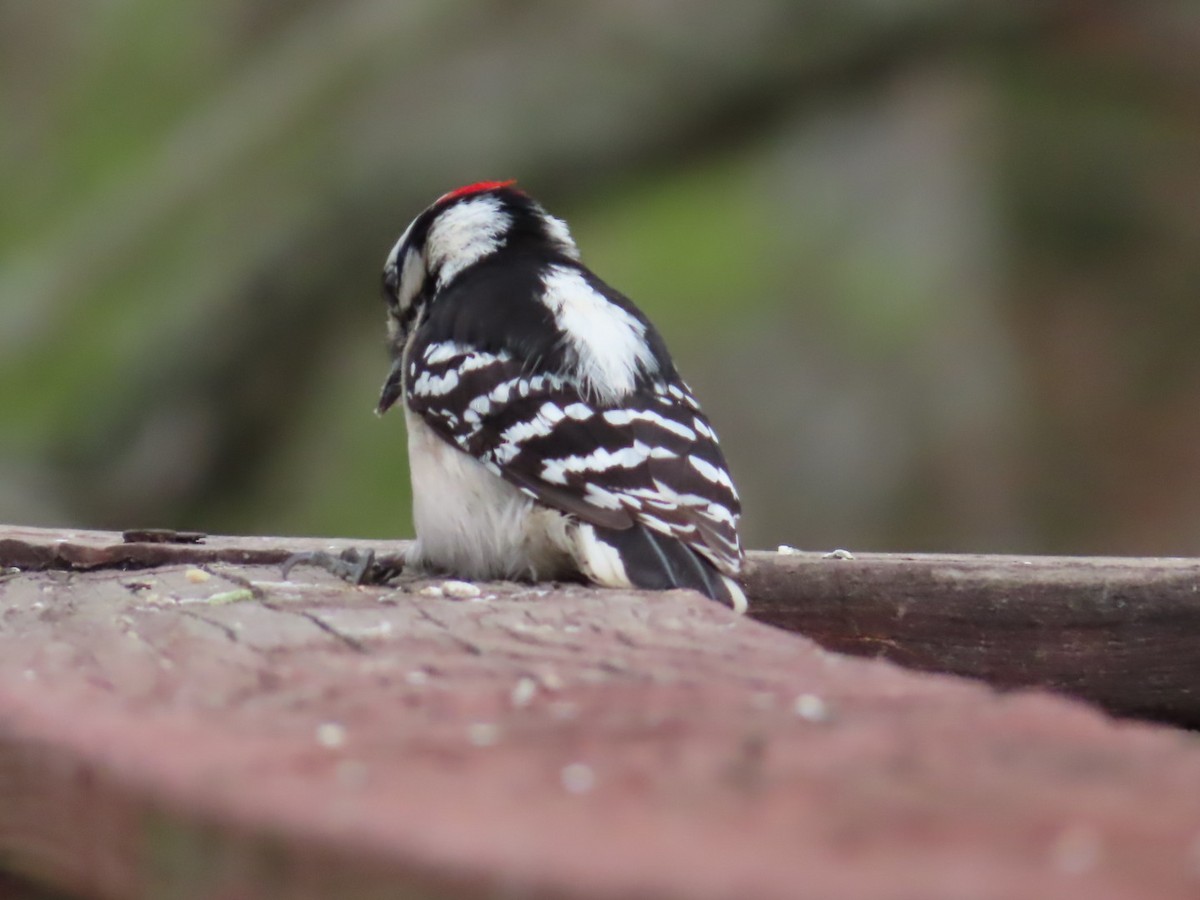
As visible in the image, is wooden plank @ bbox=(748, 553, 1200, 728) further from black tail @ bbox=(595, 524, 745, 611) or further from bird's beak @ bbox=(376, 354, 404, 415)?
bird's beak @ bbox=(376, 354, 404, 415)

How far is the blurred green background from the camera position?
7.51m

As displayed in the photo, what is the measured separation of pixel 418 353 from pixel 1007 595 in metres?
1.55

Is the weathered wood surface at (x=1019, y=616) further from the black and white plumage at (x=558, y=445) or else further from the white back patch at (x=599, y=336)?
the white back patch at (x=599, y=336)

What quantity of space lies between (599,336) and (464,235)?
0.81 m

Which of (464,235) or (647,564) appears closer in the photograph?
(647,564)

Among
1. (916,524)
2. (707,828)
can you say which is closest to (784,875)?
(707,828)

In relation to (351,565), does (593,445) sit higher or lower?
higher

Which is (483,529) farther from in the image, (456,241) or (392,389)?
(456,241)

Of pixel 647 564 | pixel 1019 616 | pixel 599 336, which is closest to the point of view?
pixel 1019 616

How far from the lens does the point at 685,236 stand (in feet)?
39.4

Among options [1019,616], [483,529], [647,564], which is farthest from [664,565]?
[1019,616]

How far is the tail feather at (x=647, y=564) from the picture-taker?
276 cm

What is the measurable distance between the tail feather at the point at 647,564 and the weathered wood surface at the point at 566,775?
1201 millimetres

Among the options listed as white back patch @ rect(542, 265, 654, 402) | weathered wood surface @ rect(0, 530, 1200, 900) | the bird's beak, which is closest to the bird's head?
the bird's beak
